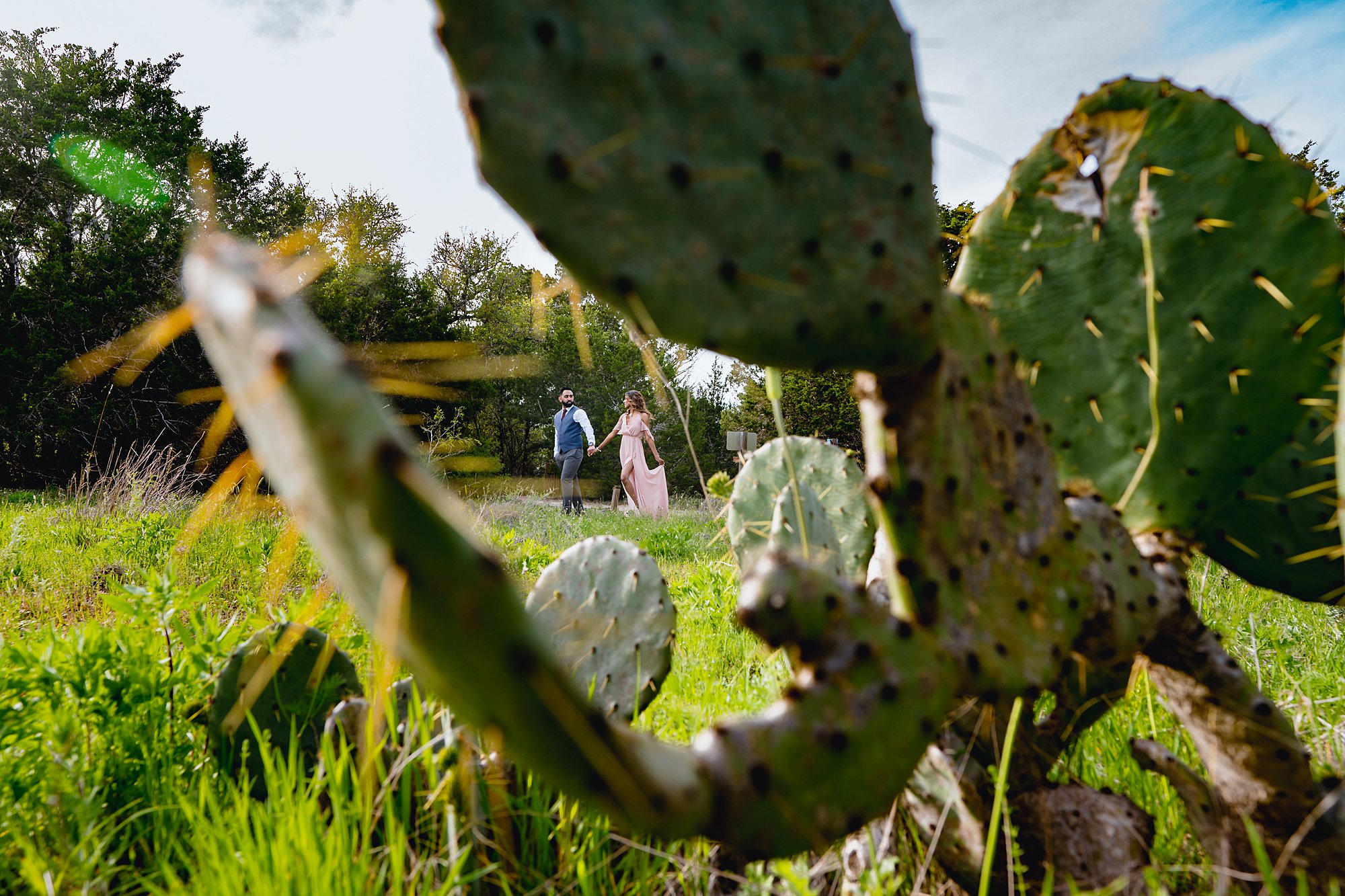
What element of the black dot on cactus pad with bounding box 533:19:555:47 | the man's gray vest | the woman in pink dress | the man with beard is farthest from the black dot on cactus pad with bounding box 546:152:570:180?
the man's gray vest

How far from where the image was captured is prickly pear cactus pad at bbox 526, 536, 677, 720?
1445 millimetres

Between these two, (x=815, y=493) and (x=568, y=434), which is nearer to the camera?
(x=815, y=493)

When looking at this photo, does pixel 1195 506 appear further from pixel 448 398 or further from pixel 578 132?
pixel 448 398

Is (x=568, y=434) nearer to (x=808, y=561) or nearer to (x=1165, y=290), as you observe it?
(x=808, y=561)

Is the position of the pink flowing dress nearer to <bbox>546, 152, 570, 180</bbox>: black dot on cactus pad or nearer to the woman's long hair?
the woman's long hair

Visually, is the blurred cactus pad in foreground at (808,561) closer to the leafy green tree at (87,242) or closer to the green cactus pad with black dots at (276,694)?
the green cactus pad with black dots at (276,694)

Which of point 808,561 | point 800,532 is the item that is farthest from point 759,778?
point 800,532

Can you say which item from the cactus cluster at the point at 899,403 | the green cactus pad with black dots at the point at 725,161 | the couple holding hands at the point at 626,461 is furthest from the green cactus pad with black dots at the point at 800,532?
the couple holding hands at the point at 626,461

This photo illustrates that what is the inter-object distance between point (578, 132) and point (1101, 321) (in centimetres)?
94

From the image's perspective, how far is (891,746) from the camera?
2.26ft

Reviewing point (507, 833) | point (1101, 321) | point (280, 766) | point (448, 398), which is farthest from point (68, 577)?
point (448, 398)

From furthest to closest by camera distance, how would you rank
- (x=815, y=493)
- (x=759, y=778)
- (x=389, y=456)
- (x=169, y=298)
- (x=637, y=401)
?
1. (x=169, y=298)
2. (x=637, y=401)
3. (x=815, y=493)
4. (x=759, y=778)
5. (x=389, y=456)

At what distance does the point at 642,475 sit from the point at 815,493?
25.6 ft

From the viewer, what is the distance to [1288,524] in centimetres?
121
